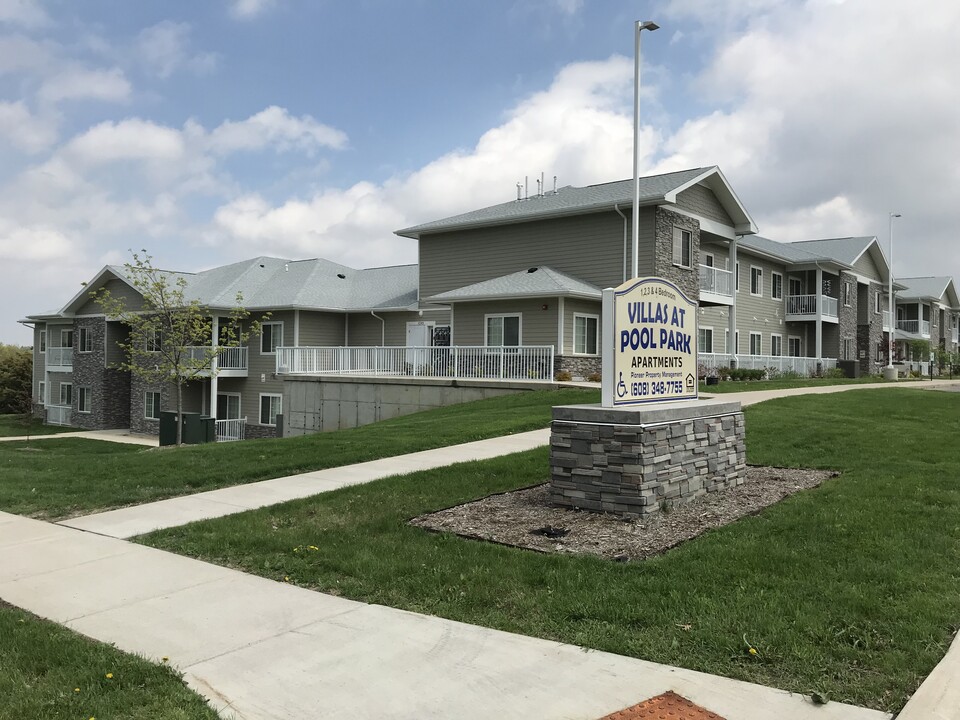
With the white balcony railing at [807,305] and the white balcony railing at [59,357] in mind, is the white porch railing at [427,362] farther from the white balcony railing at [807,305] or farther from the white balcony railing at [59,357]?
the white balcony railing at [807,305]

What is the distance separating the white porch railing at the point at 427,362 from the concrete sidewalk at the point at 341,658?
17.0 metres

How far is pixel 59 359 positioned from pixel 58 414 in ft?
10.2

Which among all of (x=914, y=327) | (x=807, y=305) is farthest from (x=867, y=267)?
(x=914, y=327)

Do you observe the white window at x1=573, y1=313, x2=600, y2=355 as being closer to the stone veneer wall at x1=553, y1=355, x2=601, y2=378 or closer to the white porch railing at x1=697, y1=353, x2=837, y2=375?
the stone veneer wall at x1=553, y1=355, x2=601, y2=378

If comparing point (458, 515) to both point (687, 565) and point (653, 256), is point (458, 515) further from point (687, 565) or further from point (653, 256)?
point (653, 256)

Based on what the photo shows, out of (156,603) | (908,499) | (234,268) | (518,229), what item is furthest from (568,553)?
(234,268)

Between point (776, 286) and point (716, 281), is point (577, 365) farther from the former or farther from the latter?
point (776, 286)

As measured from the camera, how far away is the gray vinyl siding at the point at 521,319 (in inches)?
987

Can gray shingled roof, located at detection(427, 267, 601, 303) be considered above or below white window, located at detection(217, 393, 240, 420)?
above

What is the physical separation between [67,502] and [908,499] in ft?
31.4

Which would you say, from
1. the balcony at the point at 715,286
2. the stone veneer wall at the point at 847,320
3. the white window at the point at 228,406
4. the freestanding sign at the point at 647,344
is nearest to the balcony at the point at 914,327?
the stone veneer wall at the point at 847,320

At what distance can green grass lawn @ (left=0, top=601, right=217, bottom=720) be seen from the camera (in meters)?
3.77

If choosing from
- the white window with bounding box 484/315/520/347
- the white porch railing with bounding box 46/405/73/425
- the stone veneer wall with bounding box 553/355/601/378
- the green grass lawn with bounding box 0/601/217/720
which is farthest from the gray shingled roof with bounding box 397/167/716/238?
the white porch railing with bounding box 46/405/73/425

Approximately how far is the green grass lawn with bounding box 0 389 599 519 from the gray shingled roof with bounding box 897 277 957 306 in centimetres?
5064
